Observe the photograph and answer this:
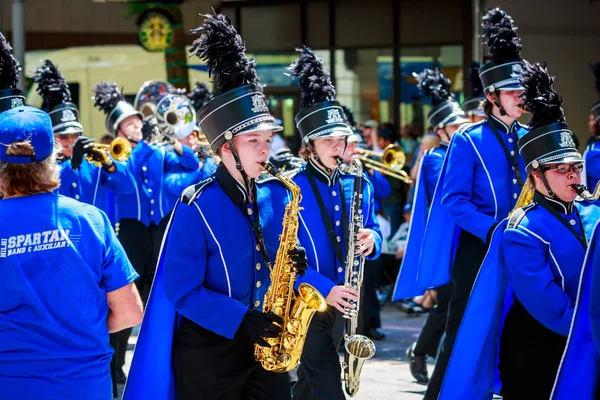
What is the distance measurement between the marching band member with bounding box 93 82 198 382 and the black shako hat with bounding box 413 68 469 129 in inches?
87.9

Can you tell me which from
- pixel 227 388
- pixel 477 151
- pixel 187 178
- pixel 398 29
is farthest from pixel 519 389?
pixel 398 29

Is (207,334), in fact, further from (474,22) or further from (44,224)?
(474,22)

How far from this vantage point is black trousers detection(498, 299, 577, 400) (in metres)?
4.65

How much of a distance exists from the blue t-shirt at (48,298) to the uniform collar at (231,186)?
719 millimetres

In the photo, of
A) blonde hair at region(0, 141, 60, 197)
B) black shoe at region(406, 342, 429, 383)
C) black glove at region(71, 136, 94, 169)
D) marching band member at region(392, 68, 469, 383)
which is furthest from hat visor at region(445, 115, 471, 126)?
blonde hair at region(0, 141, 60, 197)

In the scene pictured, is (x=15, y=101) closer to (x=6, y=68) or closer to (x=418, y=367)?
(x=6, y=68)

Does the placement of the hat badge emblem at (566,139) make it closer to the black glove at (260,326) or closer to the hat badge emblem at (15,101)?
the black glove at (260,326)

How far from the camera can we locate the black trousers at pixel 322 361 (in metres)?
5.67

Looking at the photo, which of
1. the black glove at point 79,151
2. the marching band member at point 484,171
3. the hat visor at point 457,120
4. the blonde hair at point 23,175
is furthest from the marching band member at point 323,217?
the hat visor at point 457,120

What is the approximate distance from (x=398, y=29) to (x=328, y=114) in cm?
960

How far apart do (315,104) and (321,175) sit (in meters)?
0.48

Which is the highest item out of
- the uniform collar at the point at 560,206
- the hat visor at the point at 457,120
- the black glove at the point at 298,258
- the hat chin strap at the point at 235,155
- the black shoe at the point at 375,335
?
the hat visor at the point at 457,120

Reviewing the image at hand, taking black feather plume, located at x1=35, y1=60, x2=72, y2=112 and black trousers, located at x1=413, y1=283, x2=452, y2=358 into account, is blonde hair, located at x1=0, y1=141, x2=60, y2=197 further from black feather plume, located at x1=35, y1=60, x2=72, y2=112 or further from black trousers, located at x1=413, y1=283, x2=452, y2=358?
black feather plume, located at x1=35, y1=60, x2=72, y2=112

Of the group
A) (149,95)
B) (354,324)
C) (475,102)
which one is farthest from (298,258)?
(149,95)
